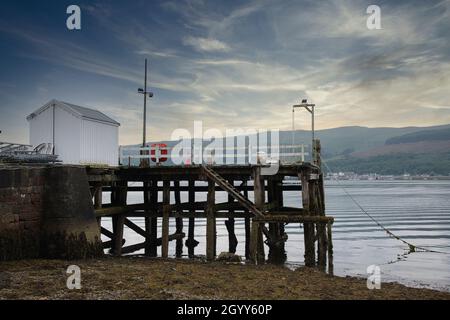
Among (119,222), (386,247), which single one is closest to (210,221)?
(119,222)

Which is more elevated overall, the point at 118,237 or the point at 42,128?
the point at 42,128

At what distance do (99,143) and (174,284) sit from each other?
36.5 ft

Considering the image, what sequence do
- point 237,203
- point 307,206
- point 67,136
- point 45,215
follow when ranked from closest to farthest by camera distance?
point 45,215, point 307,206, point 67,136, point 237,203

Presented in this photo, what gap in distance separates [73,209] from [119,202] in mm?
6920

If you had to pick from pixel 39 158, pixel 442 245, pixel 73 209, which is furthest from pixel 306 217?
pixel 442 245

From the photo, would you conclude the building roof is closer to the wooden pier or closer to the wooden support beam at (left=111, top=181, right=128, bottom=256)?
the wooden pier

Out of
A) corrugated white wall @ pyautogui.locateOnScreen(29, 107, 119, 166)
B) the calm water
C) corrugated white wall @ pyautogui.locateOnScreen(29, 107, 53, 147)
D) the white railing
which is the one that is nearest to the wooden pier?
the white railing

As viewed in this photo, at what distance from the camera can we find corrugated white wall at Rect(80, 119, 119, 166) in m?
18.4

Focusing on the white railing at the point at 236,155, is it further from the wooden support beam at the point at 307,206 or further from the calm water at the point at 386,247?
the calm water at the point at 386,247

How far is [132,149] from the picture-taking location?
20.2m

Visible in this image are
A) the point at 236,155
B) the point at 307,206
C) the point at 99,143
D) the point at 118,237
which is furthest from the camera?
the point at 118,237

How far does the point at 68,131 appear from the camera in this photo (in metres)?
18.3

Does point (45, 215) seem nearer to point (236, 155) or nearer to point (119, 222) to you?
point (119, 222)

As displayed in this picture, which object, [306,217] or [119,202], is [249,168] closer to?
[306,217]
